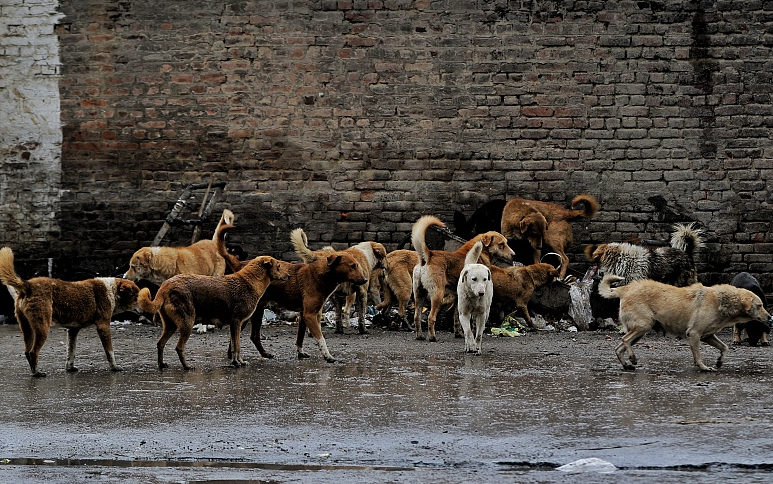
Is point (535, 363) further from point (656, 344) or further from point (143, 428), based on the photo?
point (143, 428)

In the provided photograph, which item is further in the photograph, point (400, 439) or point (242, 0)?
point (242, 0)

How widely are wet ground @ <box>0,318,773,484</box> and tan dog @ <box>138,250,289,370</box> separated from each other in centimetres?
32

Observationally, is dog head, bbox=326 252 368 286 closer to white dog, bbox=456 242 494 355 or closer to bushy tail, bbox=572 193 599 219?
white dog, bbox=456 242 494 355

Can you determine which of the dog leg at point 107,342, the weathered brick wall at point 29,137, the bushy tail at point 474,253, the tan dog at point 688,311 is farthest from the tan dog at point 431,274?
the weathered brick wall at point 29,137

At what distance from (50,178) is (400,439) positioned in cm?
1037

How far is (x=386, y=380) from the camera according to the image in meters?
8.16

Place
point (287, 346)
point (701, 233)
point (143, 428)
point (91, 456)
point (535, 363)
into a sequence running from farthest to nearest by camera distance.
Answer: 1. point (701, 233)
2. point (287, 346)
3. point (535, 363)
4. point (143, 428)
5. point (91, 456)

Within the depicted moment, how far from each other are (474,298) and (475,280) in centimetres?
26

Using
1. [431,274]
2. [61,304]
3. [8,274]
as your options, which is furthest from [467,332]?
[8,274]

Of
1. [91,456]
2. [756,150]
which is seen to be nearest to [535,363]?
[91,456]

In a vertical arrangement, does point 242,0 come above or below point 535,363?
above

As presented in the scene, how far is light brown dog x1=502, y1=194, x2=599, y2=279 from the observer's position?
Answer: 44.6 ft

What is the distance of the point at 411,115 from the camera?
1446cm

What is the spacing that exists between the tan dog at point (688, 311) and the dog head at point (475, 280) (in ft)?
4.92
